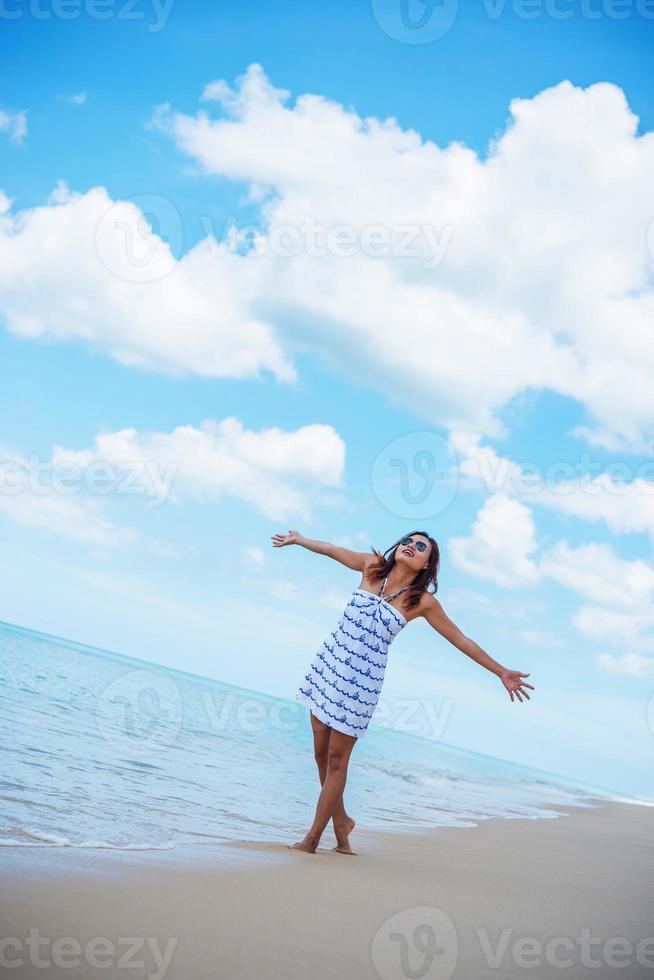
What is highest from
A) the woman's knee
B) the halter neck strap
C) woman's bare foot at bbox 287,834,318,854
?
the halter neck strap

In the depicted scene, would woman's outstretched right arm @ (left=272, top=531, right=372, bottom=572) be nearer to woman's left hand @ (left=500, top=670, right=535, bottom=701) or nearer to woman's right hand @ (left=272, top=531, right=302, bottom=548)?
woman's right hand @ (left=272, top=531, right=302, bottom=548)

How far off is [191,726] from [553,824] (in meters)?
6.42

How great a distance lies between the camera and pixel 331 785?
16.6 ft

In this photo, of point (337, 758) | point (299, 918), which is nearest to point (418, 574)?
point (337, 758)

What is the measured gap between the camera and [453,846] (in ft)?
21.8

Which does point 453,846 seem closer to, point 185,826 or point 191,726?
point 185,826

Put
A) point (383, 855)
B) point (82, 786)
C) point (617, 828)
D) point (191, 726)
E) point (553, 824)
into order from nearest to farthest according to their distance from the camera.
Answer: point (383, 855) → point (82, 786) → point (553, 824) → point (617, 828) → point (191, 726)

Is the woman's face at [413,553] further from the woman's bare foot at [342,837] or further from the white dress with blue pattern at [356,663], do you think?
the woman's bare foot at [342,837]

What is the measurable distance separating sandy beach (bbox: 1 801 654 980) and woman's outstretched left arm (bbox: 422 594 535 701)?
112cm

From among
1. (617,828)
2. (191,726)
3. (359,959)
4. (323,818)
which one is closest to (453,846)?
(323,818)

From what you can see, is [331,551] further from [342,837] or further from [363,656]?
[342,837]

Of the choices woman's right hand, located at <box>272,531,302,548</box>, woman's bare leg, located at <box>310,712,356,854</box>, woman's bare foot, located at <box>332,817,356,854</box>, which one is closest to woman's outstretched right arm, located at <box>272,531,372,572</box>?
woman's right hand, located at <box>272,531,302,548</box>

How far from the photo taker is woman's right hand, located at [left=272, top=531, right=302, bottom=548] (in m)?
5.49

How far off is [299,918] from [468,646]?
7.26ft
